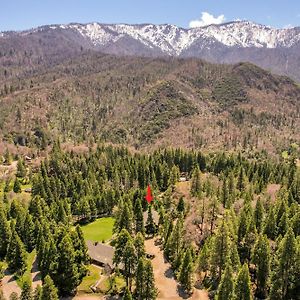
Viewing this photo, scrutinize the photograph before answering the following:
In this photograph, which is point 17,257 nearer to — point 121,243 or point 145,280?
point 121,243

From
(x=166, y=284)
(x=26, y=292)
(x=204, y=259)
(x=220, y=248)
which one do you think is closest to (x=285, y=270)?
(x=220, y=248)

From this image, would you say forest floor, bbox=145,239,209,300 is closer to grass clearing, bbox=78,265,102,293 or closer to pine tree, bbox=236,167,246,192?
grass clearing, bbox=78,265,102,293

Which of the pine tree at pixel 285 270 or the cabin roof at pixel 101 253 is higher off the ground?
the pine tree at pixel 285 270

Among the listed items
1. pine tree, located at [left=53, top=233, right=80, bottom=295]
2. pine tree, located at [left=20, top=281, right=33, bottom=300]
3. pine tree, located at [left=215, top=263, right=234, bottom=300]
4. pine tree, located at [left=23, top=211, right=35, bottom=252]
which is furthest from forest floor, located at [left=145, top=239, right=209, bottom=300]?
Result: pine tree, located at [left=23, top=211, right=35, bottom=252]

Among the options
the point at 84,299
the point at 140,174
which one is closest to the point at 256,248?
the point at 84,299

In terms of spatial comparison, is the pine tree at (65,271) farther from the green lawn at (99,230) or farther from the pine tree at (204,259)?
the green lawn at (99,230)

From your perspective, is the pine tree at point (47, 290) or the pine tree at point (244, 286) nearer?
the pine tree at point (244, 286)

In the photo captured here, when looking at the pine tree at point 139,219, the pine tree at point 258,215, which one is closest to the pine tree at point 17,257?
the pine tree at point 139,219
